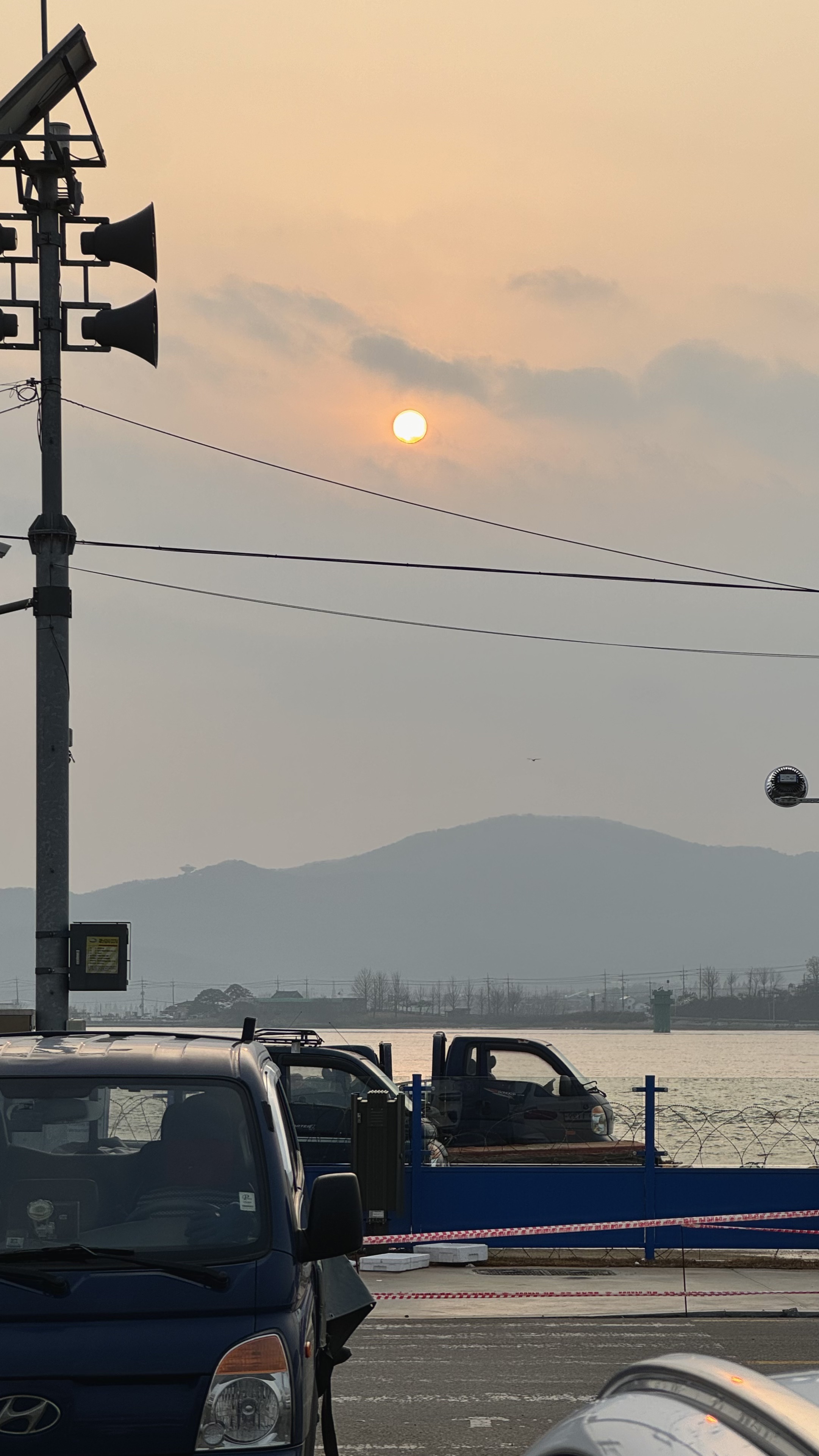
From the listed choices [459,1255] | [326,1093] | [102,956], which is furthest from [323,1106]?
[102,956]

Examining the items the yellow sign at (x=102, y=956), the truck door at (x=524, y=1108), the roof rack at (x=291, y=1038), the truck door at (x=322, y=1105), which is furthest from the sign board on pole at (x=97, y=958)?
the truck door at (x=524, y=1108)

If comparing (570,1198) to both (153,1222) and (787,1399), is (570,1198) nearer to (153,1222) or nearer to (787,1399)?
(153,1222)

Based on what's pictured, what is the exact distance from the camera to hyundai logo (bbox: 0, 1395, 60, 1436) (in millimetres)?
4711

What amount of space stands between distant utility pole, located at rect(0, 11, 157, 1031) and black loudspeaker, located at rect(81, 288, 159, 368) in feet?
0.04

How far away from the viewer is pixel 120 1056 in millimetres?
5922

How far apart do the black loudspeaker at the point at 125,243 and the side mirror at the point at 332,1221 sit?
40.4 ft

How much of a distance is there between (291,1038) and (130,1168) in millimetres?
13556

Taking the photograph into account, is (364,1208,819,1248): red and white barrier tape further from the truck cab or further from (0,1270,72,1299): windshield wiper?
(0,1270,72,1299): windshield wiper

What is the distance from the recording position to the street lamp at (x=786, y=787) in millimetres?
26391

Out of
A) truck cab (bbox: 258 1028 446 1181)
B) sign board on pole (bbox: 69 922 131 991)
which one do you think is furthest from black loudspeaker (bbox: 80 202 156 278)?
truck cab (bbox: 258 1028 446 1181)

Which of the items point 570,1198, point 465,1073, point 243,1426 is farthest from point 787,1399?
point 465,1073

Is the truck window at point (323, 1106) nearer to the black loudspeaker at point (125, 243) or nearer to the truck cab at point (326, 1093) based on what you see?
the truck cab at point (326, 1093)

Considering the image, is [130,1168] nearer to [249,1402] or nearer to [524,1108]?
[249,1402]

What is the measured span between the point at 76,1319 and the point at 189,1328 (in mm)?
343
